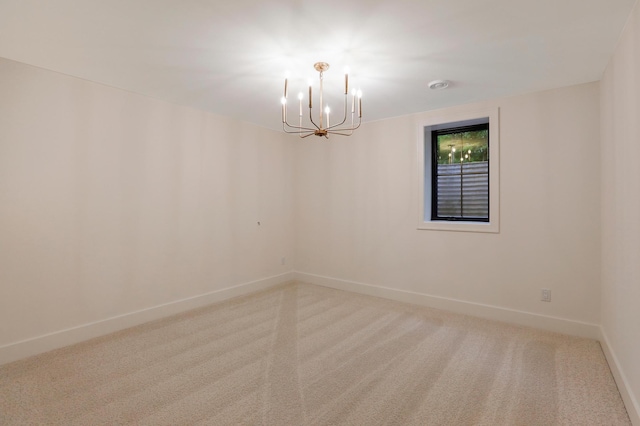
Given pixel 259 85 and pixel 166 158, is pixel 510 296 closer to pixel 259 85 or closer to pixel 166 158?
pixel 259 85

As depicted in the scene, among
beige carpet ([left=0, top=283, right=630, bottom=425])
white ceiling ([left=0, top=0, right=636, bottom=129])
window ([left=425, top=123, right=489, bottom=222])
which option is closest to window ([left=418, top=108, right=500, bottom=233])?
window ([left=425, top=123, right=489, bottom=222])

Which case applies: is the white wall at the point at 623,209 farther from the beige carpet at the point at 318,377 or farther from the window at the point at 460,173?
the window at the point at 460,173

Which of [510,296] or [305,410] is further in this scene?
[510,296]

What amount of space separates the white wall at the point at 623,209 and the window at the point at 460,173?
1188 mm

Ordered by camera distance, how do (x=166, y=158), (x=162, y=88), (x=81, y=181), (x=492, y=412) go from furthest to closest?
(x=166, y=158)
(x=162, y=88)
(x=81, y=181)
(x=492, y=412)

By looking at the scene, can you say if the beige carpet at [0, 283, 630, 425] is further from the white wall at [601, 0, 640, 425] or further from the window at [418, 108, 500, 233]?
the window at [418, 108, 500, 233]

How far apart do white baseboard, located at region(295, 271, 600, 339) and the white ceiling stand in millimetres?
2300

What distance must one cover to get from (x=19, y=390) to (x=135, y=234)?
153cm

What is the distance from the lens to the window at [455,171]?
12.2 ft

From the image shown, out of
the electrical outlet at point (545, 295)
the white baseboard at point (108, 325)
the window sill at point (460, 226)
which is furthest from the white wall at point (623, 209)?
the white baseboard at point (108, 325)

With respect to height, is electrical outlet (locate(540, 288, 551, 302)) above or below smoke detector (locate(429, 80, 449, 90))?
below

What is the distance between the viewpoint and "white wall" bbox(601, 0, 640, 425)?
1800 mm

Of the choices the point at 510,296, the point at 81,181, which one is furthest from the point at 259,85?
the point at 510,296

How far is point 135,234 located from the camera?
3256 mm
